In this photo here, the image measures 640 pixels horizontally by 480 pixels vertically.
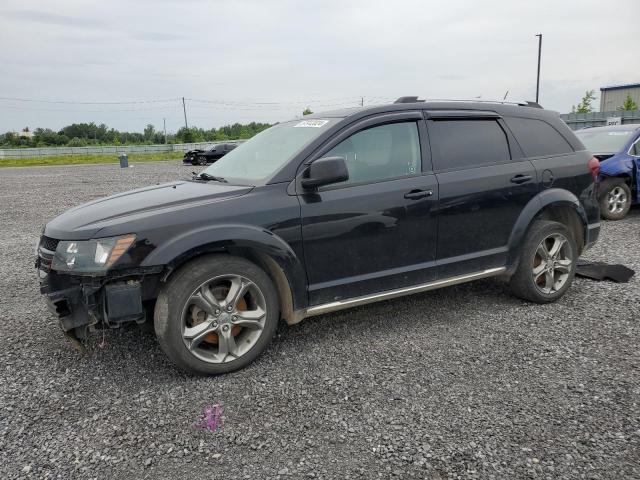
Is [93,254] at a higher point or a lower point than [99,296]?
higher

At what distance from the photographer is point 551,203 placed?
4363mm

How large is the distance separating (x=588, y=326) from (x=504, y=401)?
5.10ft

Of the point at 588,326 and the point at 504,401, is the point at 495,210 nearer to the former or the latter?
the point at 588,326

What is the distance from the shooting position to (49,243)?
3281 millimetres

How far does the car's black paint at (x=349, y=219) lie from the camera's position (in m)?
3.14

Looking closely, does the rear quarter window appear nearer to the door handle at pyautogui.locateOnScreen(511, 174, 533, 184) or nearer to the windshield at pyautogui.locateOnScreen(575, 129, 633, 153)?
the door handle at pyautogui.locateOnScreen(511, 174, 533, 184)

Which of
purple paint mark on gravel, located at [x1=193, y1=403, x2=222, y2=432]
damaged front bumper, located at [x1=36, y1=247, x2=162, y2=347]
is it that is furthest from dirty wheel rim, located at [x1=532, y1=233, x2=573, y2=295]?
damaged front bumper, located at [x1=36, y1=247, x2=162, y2=347]

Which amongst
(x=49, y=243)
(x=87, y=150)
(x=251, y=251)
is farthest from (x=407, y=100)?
(x=87, y=150)

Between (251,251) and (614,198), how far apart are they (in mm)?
7890

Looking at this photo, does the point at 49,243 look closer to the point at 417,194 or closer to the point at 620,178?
the point at 417,194

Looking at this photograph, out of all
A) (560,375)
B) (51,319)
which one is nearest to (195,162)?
(51,319)

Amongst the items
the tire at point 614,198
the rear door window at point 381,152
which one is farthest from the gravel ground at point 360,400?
the tire at point 614,198

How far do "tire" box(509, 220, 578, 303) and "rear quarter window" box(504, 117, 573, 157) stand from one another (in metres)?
0.67

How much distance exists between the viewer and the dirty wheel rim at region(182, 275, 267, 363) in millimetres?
3197
